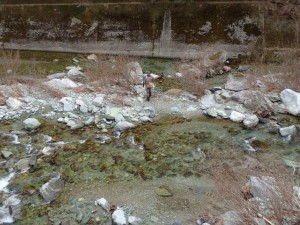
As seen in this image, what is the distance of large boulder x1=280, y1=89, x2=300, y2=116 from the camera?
22.6ft

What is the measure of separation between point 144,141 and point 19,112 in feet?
8.83

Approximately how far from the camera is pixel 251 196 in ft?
14.2

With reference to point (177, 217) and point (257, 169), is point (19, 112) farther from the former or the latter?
point (257, 169)

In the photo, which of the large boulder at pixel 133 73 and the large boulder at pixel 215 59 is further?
the large boulder at pixel 215 59

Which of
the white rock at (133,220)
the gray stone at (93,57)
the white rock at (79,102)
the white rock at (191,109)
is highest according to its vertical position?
the gray stone at (93,57)

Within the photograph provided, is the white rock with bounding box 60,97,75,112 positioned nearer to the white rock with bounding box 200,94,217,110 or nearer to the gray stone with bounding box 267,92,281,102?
the white rock with bounding box 200,94,217,110

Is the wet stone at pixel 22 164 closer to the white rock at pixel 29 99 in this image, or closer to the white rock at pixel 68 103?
the white rock at pixel 68 103

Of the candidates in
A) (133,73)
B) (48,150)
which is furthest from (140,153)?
(133,73)

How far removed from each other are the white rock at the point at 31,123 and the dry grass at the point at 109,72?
1.96 m

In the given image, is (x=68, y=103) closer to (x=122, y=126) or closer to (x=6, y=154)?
(x=122, y=126)

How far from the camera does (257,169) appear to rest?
5.18m

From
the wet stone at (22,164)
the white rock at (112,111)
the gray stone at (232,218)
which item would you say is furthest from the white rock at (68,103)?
the gray stone at (232,218)

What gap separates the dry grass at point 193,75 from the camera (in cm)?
767

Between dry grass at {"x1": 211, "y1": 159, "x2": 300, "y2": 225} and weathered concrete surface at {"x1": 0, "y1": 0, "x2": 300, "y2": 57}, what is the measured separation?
519cm
